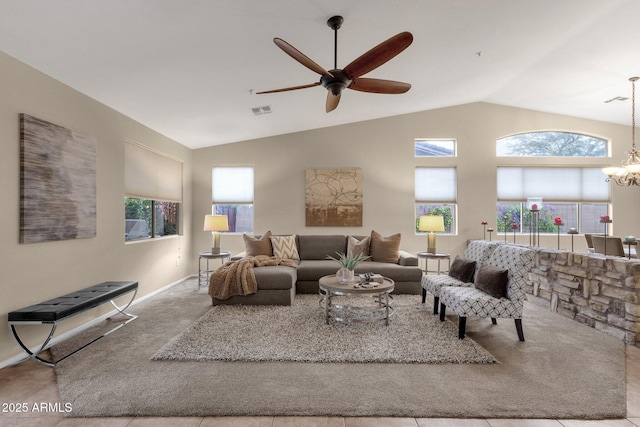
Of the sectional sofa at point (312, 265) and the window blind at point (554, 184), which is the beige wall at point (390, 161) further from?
the sectional sofa at point (312, 265)

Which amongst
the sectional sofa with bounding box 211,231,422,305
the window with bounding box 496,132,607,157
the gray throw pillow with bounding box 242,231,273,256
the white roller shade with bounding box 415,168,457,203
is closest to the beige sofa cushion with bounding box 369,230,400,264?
the sectional sofa with bounding box 211,231,422,305

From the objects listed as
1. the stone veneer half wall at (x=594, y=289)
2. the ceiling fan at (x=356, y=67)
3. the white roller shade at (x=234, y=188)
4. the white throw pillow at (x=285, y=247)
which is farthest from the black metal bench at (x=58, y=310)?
the stone veneer half wall at (x=594, y=289)

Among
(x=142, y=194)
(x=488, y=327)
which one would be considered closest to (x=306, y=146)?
(x=142, y=194)

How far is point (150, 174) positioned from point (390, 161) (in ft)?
13.7

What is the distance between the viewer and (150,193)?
481 cm

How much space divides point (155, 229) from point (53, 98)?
8.13 ft

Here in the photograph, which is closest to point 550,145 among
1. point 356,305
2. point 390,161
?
point 390,161

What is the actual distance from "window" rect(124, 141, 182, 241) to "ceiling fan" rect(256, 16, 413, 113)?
294 centimetres

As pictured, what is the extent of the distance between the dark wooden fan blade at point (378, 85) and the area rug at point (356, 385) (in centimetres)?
233

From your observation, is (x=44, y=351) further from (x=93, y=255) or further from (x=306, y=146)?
(x=306, y=146)

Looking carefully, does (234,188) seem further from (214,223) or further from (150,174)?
(150,174)

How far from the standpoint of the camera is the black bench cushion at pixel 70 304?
8.20ft

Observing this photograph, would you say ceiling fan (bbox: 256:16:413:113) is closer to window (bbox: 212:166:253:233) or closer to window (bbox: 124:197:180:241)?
window (bbox: 124:197:180:241)

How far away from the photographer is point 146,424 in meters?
1.86
